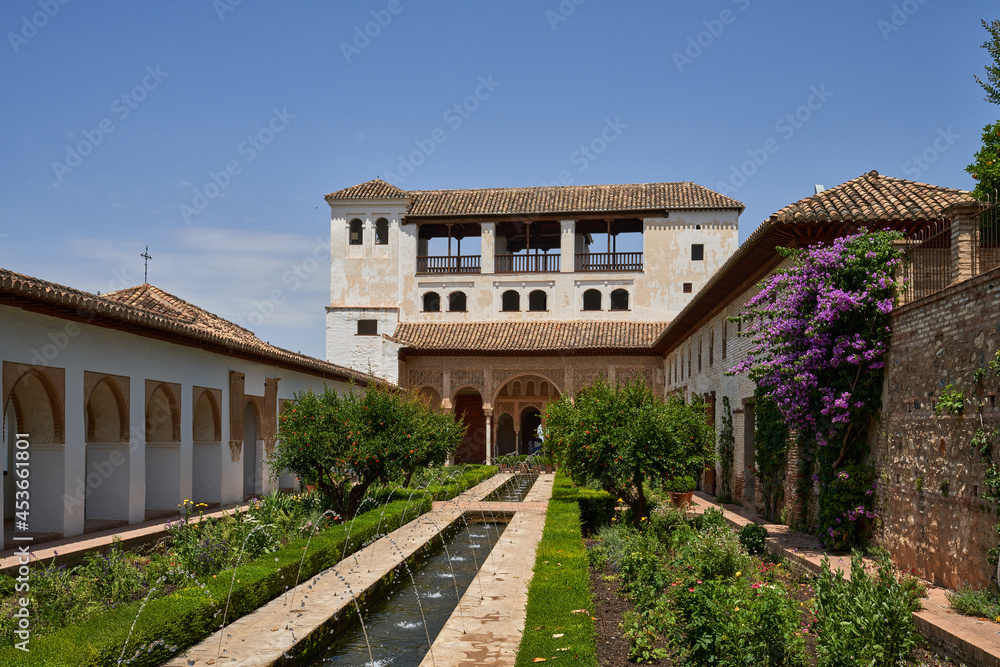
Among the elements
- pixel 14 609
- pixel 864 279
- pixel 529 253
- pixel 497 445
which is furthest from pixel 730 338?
pixel 497 445

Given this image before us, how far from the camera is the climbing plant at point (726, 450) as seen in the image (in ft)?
60.7

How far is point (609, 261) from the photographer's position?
35281 millimetres

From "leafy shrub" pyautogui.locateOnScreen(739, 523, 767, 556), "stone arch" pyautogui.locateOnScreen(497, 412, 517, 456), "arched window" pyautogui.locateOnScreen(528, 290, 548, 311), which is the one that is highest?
"arched window" pyautogui.locateOnScreen(528, 290, 548, 311)

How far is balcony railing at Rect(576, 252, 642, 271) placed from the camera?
3491 centimetres

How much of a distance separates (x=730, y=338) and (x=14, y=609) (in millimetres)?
14505

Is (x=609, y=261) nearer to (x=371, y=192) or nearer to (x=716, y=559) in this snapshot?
(x=371, y=192)

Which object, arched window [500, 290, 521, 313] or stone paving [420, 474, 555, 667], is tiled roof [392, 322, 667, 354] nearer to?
arched window [500, 290, 521, 313]

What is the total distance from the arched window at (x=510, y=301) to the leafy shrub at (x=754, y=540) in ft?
80.7

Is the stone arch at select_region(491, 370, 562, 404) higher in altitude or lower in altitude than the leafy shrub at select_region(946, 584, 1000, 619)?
higher

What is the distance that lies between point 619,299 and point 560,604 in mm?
27982

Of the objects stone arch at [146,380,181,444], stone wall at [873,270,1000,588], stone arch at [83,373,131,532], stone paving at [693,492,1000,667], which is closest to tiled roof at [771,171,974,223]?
stone wall at [873,270,1000,588]

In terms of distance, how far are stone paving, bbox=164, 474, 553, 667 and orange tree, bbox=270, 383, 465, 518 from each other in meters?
1.97

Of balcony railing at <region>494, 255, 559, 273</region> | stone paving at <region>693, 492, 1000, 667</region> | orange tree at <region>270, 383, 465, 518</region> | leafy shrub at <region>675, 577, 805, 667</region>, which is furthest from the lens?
balcony railing at <region>494, 255, 559, 273</region>

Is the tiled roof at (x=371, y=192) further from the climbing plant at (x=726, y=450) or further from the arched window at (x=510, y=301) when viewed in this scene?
the climbing plant at (x=726, y=450)
